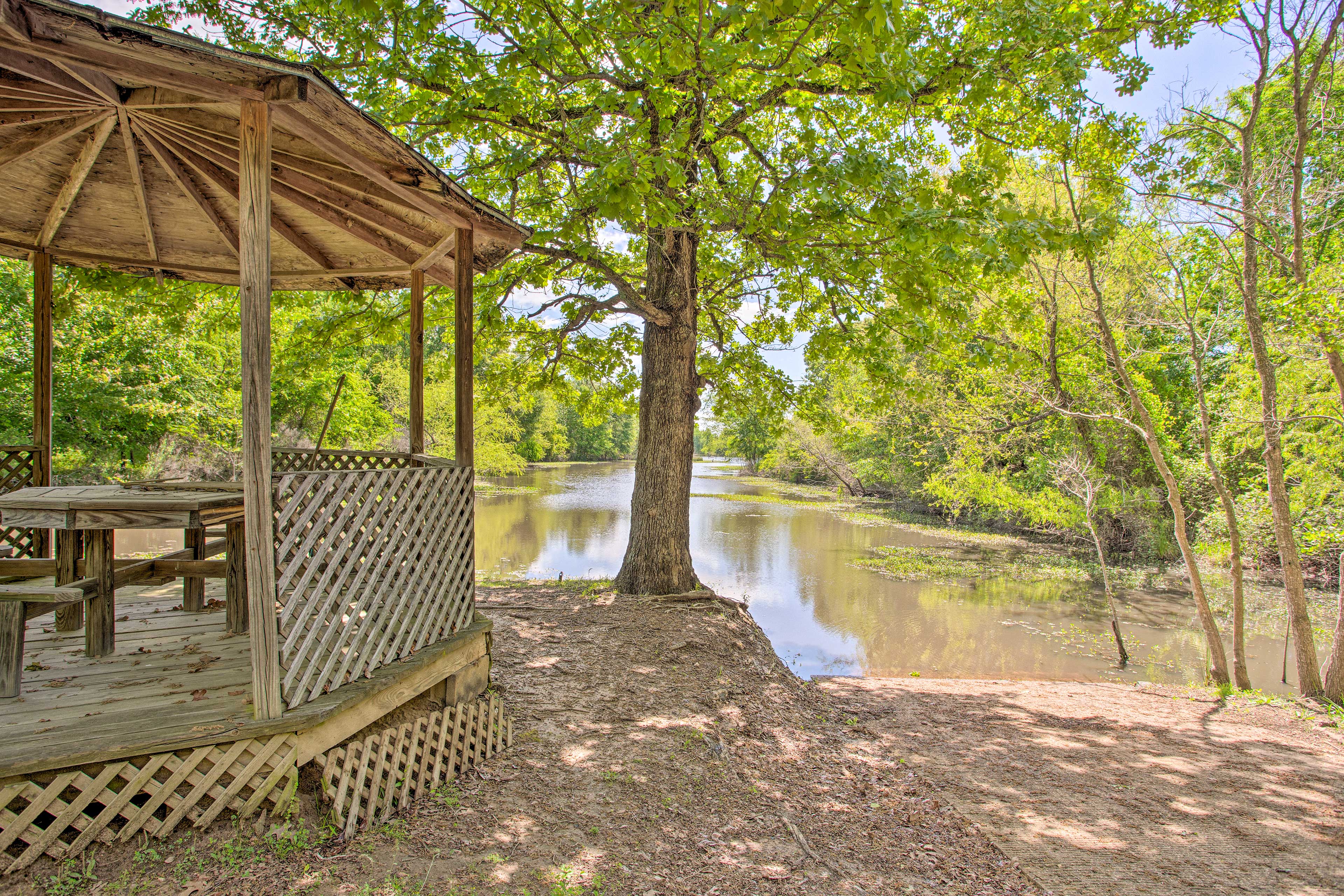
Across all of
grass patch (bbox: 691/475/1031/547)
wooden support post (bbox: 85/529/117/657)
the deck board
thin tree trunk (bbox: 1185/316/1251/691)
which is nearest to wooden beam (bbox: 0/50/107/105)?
wooden support post (bbox: 85/529/117/657)

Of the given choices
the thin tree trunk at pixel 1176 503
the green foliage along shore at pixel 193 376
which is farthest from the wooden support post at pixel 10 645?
the thin tree trunk at pixel 1176 503

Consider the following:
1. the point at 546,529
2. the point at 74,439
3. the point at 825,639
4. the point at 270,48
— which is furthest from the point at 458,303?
the point at 74,439

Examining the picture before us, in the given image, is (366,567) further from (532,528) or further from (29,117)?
(532,528)

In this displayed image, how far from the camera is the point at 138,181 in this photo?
435 centimetres

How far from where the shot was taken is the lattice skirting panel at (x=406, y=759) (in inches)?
114

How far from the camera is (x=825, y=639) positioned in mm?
10469

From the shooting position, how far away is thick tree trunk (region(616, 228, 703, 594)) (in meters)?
7.59

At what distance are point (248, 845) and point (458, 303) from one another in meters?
3.14

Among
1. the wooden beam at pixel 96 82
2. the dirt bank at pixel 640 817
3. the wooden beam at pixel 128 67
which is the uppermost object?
the wooden beam at pixel 96 82

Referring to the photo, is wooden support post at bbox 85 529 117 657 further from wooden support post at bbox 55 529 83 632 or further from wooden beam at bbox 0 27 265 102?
wooden beam at bbox 0 27 265 102

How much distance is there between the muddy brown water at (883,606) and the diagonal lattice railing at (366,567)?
6090 millimetres

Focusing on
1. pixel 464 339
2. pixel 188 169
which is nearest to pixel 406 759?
pixel 464 339

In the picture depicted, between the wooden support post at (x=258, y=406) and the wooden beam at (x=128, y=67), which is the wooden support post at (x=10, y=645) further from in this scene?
the wooden beam at (x=128, y=67)

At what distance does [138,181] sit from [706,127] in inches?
181
